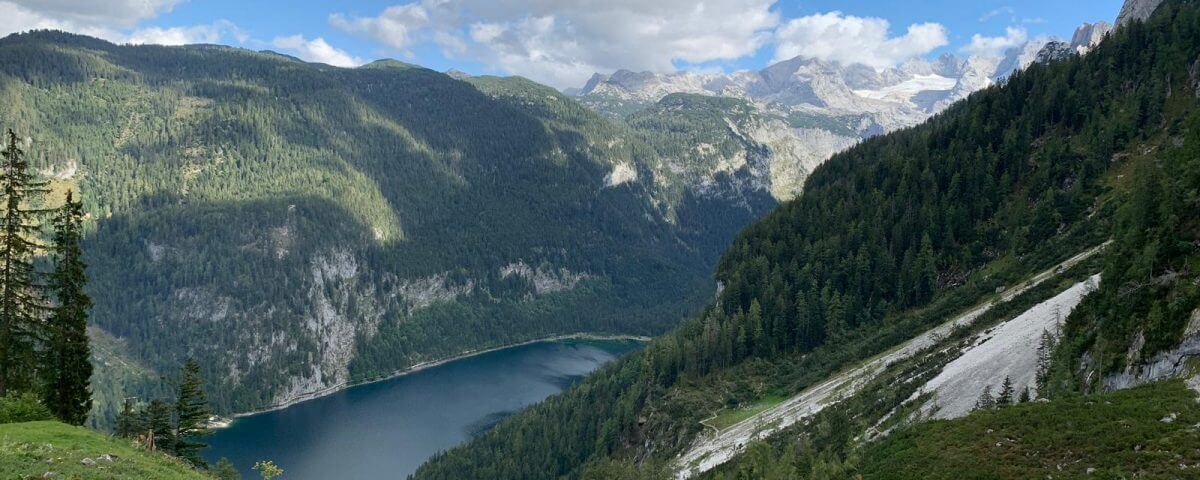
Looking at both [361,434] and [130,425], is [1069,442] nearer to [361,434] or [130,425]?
[130,425]

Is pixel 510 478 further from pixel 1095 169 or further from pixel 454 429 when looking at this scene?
pixel 1095 169

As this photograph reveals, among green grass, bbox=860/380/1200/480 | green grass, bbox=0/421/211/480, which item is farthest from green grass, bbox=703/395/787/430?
green grass, bbox=0/421/211/480

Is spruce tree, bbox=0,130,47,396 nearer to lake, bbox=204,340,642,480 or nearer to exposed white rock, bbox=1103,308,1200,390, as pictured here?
exposed white rock, bbox=1103,308,1200,390

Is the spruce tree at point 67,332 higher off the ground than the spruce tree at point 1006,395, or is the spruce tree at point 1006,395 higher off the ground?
the spruce tree at point 67,332

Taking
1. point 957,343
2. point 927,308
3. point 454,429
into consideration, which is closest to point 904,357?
point 957,343

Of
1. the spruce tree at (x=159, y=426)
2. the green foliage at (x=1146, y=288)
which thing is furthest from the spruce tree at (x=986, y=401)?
Result: the spruce tree at (x=159, y=426)

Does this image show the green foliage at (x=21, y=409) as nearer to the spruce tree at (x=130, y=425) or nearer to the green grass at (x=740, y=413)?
the spruce tree at (x=130, y=425)
